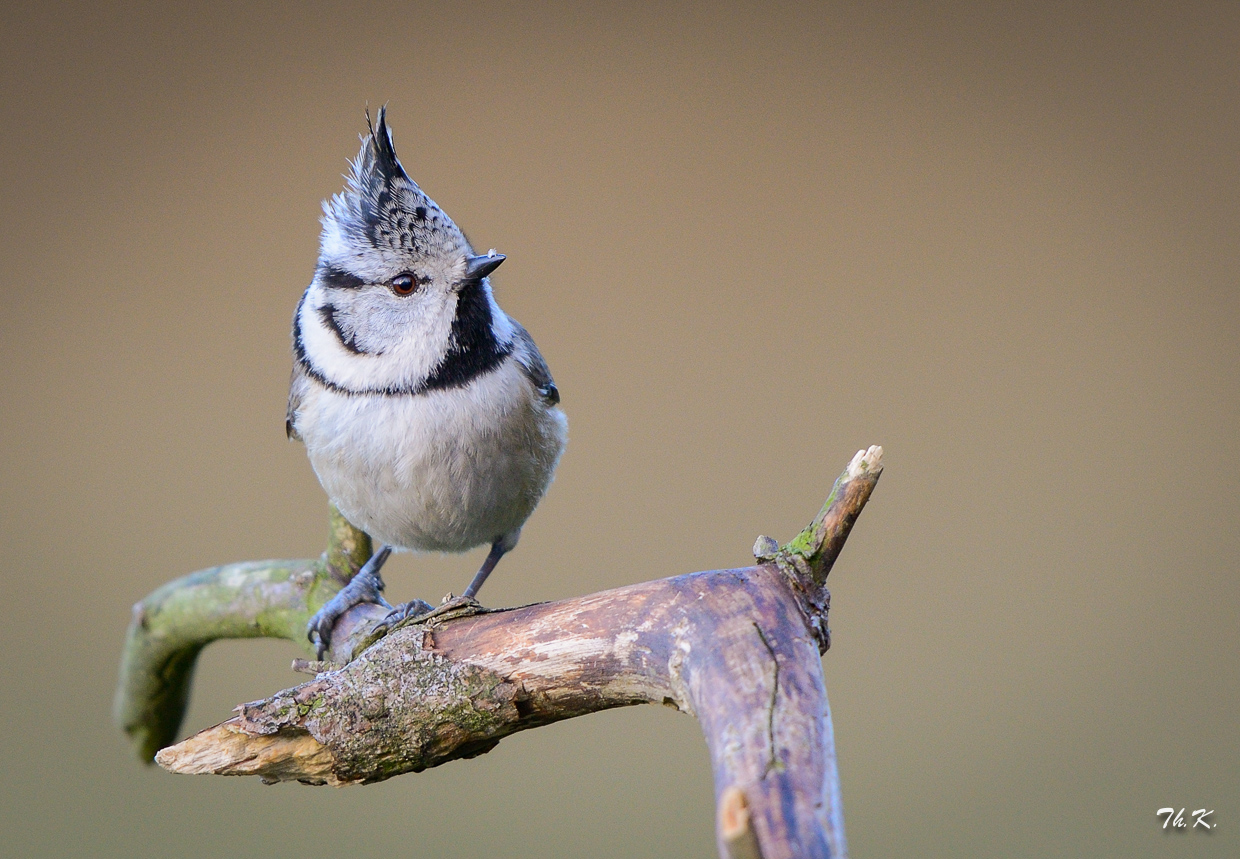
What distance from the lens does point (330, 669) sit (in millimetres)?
1258

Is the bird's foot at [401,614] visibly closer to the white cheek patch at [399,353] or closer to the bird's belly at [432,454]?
the bird's belly at [432,454]

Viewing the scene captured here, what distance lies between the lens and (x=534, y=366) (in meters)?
1.46

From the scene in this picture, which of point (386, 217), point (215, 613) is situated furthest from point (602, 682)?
point (215, 613)

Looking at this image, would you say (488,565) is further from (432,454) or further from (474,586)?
(432,454)

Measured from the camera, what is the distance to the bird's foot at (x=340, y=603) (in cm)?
162

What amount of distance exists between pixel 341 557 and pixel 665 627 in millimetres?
912

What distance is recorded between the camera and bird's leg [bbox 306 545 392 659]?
162 centimetres

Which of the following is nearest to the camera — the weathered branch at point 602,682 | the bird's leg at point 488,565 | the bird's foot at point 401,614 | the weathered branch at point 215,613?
the weathered branch at point 602,682

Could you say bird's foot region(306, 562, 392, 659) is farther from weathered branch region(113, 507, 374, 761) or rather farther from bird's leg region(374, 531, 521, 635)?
bird's leg region(374, 531, 521, 635)

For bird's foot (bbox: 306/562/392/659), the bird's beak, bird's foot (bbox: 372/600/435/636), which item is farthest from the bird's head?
bird's foot (bbox: 306/562/392/659)

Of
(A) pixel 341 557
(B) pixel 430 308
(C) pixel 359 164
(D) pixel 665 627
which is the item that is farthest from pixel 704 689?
(A) pixel 341 557

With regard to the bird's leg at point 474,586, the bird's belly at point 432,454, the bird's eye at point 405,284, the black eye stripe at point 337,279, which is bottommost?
the bird's leg at point 474,586

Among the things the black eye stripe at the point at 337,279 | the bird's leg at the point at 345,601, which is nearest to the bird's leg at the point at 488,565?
the bird's leg at the point at 345,601

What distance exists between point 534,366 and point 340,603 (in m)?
0.53
